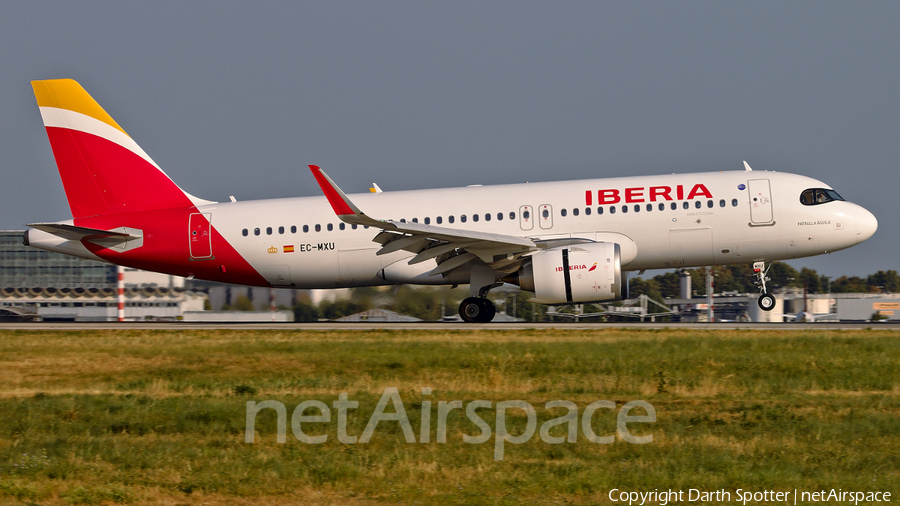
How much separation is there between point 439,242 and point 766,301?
9.05 metres

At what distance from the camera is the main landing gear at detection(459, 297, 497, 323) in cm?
2403

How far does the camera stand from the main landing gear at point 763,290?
76.9 ft

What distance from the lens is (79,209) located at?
989 inches

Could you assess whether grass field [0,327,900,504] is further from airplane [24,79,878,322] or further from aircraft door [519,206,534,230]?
aircraft door [519,206,534,230]

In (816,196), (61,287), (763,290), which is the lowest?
(763,290)

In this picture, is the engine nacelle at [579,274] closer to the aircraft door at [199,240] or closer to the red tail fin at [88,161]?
the aircraft door at [199,240]

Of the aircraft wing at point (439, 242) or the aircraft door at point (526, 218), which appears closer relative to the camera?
the aircraft wing at point (439, 242)

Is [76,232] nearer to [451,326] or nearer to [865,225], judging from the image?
[451,326]

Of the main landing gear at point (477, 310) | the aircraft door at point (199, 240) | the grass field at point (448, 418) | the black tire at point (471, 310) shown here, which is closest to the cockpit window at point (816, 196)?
the grass field at point (448, 418)

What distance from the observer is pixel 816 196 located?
23094 mm

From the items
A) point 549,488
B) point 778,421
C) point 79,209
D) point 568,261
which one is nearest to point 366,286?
point 568,261

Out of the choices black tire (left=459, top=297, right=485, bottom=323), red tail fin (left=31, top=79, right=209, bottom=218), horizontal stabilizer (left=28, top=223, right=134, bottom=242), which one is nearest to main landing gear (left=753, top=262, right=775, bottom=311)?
black tire (left=459, top=297, right=485, bottom=323)

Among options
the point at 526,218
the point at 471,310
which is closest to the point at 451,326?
the point at 471,310

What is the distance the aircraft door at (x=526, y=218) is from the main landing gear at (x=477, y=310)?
2373 millimetres
